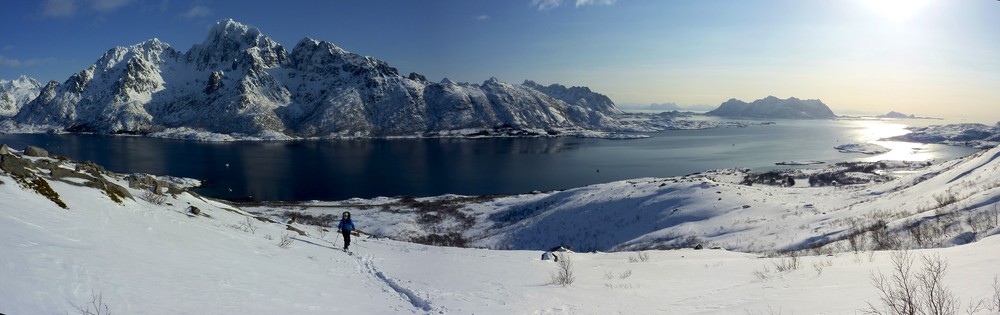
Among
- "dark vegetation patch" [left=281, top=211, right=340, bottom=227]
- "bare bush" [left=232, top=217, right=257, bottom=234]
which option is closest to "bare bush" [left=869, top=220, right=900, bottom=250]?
"bare bush" [left=232, top=217, right=257, bottom=234]

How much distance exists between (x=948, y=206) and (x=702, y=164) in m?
111

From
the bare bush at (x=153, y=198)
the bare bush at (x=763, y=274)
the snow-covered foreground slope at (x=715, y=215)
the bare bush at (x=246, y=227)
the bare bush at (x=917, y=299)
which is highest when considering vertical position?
the bare bush at (x=917, y=299)

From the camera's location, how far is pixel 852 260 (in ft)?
34.4

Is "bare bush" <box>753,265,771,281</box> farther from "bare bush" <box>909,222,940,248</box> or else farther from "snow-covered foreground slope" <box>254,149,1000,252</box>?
"bare bush" <box>909,222,940,248</box>

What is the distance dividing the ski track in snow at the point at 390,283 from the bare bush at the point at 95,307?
4.48 m

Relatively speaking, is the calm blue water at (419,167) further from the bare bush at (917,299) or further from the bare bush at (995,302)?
the bare bush at (995,302)

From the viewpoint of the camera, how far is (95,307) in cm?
598

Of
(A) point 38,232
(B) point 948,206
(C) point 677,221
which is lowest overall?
(C) point 677,221

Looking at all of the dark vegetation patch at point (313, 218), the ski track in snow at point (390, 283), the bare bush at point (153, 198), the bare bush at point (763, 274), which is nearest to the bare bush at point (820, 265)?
the bare bush at point (763, 274)

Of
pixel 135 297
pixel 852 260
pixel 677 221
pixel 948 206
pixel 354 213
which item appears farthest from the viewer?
pixel 354 213

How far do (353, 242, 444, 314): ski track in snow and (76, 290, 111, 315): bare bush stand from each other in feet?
14.7

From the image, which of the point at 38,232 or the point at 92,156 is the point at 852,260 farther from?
the point at 92,156

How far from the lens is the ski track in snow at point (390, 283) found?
900 centimetres

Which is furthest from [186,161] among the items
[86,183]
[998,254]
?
[998,254]
